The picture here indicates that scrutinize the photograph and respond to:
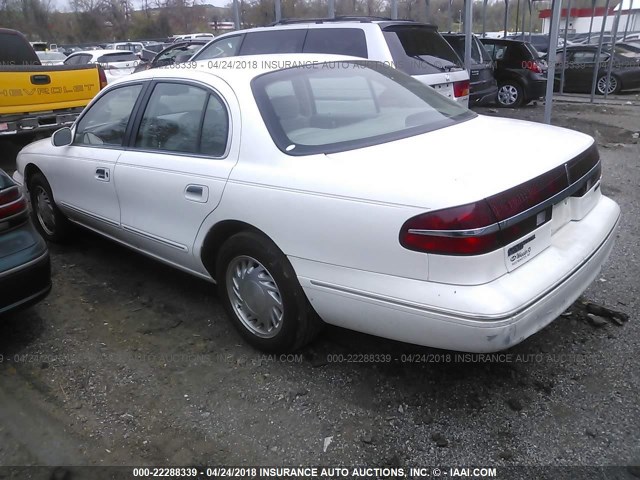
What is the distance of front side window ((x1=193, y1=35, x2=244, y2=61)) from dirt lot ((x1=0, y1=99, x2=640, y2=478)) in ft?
16.9

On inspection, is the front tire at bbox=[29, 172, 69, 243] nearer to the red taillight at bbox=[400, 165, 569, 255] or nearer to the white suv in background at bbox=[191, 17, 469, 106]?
the white suv in background at bbox=[191, 17, 469, 106]

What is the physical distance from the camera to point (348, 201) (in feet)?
8.47

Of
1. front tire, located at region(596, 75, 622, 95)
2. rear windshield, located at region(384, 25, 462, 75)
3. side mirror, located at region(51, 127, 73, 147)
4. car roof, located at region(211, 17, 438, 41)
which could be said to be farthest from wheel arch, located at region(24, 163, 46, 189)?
front tire, located at region(596, 75, 622, 95)

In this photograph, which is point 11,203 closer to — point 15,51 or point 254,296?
point 254,296

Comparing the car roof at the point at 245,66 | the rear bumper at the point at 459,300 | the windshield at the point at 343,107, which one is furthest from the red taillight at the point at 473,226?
the car roof at the point at 245,66

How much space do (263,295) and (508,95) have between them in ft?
38.8

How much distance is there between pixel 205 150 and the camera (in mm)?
3369

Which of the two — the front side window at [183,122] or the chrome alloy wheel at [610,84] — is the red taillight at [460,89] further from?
the chrome alloy wheel at [610,84]

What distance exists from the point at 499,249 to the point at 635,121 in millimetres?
10313

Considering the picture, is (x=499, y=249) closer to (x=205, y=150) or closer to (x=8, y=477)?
(x=205, y=150)

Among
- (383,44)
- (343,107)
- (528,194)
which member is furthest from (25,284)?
(383,44)

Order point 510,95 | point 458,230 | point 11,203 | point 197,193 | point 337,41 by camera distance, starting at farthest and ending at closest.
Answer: point 510,95, point 337,41, point 11,203, point 197,193, point 458,230

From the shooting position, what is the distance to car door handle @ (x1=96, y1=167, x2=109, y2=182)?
4.07 m

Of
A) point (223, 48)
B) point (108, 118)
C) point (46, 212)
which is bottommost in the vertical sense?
point (46, 212)
